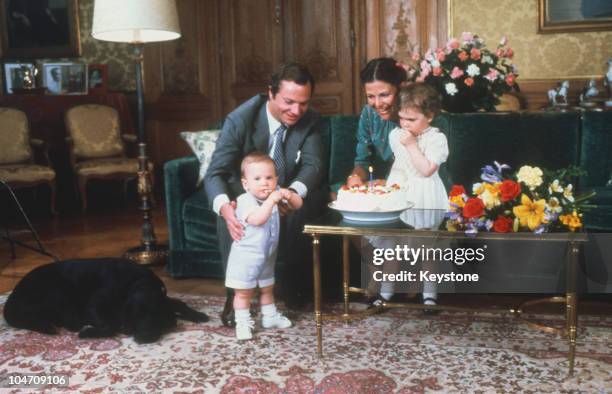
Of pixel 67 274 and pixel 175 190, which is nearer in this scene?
pixel 67 274

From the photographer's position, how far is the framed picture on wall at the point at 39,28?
643 centimetres

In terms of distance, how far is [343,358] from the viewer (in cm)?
243

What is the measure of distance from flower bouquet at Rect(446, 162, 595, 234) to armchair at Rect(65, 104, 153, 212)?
415cm

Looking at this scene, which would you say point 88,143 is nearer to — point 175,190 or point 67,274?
point 175,190

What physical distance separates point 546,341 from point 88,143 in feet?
15.3

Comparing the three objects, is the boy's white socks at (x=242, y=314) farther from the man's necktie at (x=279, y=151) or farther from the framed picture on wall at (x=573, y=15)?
the framed picture on wall at (x=573, y=15)

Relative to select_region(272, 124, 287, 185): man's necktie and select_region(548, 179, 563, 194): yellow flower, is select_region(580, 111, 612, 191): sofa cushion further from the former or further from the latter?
select_region(272, 124, 287, 185): man's necktie

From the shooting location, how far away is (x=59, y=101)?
6.14 m

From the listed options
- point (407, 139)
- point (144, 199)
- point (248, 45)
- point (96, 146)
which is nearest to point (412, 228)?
point (407, 139)

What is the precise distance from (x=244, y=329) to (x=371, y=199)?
2.44 ft

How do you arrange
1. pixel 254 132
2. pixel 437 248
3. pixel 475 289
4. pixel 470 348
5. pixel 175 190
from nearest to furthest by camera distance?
Result: pixel 470 348 < pixel 437 248 < pixel 254 132 < pixel 475 289 < pixel 175 190

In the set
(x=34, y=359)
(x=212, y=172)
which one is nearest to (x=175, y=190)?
(x=212, y=172)

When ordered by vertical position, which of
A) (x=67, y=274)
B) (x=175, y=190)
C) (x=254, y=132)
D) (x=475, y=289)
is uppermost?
(x=254, y=132)

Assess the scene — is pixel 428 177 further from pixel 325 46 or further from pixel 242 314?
pixel 325 46
